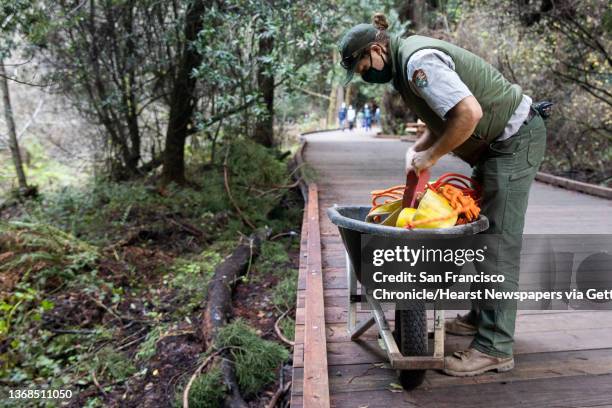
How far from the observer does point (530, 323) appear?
117 inches

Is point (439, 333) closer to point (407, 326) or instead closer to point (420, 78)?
point (407, 326)

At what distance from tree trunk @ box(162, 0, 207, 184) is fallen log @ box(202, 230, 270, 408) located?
2.84 metres

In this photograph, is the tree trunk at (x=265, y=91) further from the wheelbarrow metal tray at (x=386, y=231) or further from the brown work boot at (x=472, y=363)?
the brown work boot at (x=472, y=363)

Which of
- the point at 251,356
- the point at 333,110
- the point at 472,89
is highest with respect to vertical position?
the point at 333,110

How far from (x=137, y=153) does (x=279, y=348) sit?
689 cm

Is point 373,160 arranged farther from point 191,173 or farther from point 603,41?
point 603,41

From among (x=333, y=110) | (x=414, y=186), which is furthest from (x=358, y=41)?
(x=333, y=110)

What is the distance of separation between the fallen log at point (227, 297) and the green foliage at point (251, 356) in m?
0.08

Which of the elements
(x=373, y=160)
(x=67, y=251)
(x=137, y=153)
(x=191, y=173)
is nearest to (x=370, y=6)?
(x=373, y=160)

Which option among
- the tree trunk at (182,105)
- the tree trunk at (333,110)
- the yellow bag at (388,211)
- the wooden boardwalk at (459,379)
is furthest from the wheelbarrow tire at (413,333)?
the tree trunk at (333,110)

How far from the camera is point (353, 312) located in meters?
2.61

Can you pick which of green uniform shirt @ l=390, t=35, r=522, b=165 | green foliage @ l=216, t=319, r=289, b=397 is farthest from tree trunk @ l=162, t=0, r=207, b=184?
green uniform shirt @ l=390, t=35, r=522, b=165

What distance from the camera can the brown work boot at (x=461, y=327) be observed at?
2.77 m

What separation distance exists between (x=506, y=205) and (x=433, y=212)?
52cm
